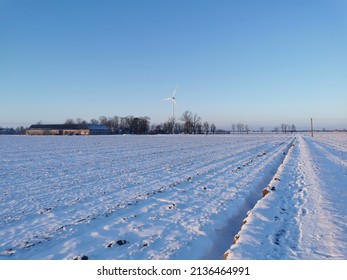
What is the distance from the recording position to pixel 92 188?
12.2m

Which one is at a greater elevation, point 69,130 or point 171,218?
point 69,130

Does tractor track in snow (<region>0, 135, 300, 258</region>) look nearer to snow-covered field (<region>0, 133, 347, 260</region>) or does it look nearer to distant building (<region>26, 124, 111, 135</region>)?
snow-covered field (<region>0, 133, 347, 260</region>)

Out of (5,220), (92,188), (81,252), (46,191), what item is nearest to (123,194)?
(92,188)

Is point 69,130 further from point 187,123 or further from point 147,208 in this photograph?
point 147,208

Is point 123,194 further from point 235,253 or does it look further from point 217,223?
point 235,253

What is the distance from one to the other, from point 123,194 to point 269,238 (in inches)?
235

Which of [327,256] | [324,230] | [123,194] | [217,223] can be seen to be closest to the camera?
[327,256]

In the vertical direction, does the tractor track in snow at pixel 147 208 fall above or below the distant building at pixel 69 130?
below

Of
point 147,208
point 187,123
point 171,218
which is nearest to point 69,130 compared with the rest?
point 187,123

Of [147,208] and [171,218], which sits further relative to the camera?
[147,208]

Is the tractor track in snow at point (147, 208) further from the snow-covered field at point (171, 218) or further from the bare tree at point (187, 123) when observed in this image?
the bare tree at point (187, 123)

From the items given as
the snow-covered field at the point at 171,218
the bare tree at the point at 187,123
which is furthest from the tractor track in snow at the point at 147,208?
the bare tree at the point at 187,123

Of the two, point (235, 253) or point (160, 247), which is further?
point (160, 247)
